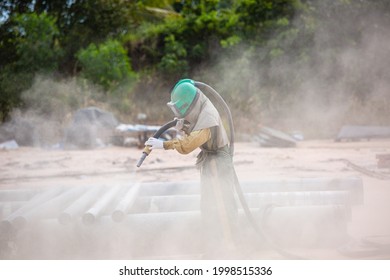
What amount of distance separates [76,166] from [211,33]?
2.86 meters

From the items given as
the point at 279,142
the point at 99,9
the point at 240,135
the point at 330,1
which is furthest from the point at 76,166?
the point at 330,1

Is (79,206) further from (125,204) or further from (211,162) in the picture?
(211,162)

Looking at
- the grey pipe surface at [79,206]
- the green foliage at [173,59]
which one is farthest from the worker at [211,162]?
the green foliage at [173,59]

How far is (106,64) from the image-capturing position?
5965 millimetres

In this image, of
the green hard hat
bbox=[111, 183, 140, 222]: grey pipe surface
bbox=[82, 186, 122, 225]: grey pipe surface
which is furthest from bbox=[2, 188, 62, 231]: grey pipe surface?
the green hard hat

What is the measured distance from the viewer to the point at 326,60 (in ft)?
22.7

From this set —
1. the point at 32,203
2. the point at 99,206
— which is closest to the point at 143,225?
the point at 99,206

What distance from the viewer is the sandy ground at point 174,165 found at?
5.22 metres

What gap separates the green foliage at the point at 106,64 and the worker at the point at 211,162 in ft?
9.56

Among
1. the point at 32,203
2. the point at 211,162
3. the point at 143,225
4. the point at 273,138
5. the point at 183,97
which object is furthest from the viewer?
the point at 273,138

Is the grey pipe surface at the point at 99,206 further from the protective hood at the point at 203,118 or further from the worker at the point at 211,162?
the protective hood at the point at 203,118

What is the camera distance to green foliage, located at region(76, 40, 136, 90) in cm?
557

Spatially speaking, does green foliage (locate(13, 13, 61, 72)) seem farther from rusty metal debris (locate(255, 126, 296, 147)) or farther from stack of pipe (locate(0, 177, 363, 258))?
rusty metal debris (locate(255, 126, 296, 147))

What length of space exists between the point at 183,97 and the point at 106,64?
138 inches
